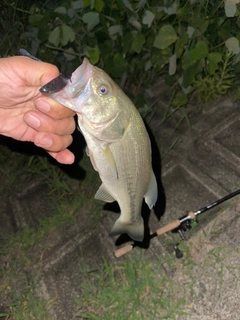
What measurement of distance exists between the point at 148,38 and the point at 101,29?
50 cm

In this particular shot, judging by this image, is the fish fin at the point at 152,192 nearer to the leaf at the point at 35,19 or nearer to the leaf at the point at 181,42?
the leaf at the point at 181,42

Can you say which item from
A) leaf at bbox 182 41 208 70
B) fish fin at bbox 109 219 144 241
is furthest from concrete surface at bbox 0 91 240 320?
fish fin at bbox 109 219 144 241

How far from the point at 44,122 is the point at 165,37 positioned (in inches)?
67.4

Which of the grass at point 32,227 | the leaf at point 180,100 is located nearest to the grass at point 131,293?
the grass at point 32,227

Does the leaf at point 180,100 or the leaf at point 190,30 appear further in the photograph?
the leaf at point 180,100

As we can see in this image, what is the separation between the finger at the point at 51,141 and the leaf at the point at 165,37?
1520mm

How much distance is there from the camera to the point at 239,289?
2.59 metres

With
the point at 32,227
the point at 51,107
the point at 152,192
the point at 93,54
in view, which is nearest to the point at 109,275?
the point at 32,227

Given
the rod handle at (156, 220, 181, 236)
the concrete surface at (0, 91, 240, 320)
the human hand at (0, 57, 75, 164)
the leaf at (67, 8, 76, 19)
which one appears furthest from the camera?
the leaf at (67, 8, 76, 19)

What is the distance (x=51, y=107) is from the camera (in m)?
2.08

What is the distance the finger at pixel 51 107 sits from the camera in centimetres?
205

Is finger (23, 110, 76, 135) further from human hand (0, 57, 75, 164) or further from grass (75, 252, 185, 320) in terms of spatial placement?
grass (75, 252, 185, 320)

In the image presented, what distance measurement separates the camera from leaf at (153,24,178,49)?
10.9ft

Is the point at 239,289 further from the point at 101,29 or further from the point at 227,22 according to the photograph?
the point at 101,29
